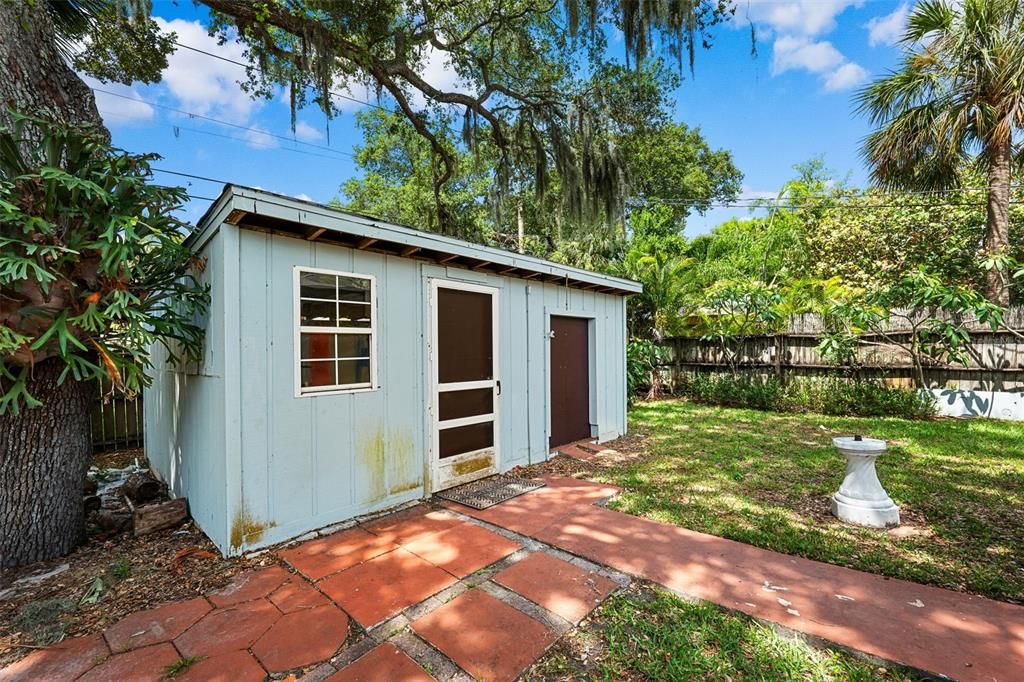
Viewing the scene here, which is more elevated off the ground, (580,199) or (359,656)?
(580,199)

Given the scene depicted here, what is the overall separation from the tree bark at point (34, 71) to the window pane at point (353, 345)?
7.90 ft

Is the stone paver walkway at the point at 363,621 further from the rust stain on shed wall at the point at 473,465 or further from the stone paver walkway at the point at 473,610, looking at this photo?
the rust stain on shed wall at the point at 473,465

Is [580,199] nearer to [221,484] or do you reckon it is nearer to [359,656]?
[221,484]

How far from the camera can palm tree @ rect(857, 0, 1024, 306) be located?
6.70 meters

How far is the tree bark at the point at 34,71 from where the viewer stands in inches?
116

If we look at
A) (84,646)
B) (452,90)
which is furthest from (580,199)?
(84,646)

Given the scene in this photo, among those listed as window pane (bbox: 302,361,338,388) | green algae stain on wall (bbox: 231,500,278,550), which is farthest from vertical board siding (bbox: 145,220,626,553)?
window pane (bbox: 302,361,338,388)

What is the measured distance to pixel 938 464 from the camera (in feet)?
15.6

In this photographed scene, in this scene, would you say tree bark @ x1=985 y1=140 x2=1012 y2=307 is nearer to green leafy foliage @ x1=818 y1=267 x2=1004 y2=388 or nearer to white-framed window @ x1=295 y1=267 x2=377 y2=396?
green leafy foliage @ x1=818 y1=267 x2=1004 y2=388

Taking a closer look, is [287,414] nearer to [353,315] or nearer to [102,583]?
[353,315]

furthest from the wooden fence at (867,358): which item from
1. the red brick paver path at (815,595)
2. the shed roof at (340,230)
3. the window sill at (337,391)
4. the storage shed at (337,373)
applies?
the window sill at (337,391)

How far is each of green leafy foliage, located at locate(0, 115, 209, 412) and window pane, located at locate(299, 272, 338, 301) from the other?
2.05 feet

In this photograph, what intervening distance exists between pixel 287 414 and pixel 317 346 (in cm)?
54

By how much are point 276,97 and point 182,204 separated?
16.7 feet
